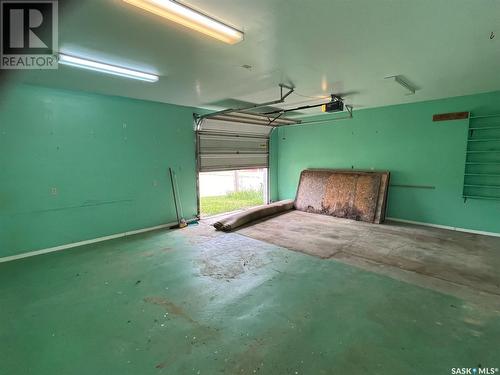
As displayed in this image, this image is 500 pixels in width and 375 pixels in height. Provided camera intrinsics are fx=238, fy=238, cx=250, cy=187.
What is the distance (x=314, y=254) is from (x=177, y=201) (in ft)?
10.7

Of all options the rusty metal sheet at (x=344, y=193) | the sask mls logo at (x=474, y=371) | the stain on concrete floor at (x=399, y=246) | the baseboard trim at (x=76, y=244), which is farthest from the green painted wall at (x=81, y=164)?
the sask mls logo at (x=474, y=371)

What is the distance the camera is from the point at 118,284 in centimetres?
287

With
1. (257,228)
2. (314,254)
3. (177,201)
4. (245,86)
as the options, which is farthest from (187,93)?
(314,254)

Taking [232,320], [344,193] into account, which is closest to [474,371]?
[232,320]

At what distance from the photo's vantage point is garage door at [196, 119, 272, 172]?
5.86 meters

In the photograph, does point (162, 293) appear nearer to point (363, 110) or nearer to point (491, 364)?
point (491, 364)

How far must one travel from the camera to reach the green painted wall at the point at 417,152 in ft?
15.3

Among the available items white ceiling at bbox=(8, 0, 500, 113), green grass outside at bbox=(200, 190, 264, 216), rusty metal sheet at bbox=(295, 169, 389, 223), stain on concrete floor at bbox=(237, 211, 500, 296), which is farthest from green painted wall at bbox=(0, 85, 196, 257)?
rusty metal sheet at bbox=(295, 169, 389, 223)

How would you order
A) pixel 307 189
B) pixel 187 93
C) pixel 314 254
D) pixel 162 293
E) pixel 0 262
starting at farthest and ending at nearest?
1. pixel 307 189
2. pixel 187 93
3. pixel 314 254
4. pixel 0 262
5. pixel 162 293

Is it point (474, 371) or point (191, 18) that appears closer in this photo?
point (474, 371)

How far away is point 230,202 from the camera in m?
8.11

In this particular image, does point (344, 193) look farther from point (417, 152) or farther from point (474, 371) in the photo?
point (474, 371)

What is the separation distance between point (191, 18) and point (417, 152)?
5354 millimetres
